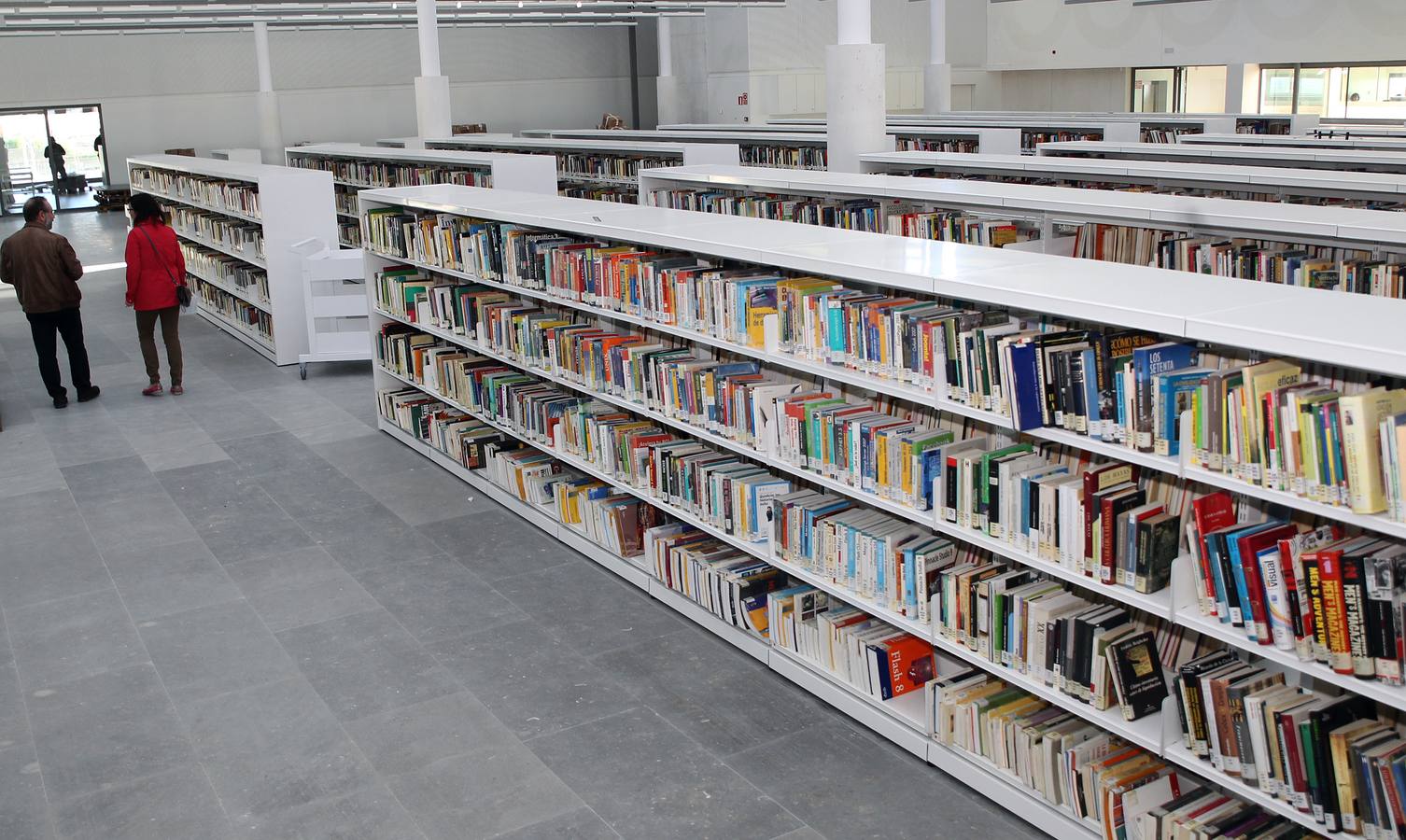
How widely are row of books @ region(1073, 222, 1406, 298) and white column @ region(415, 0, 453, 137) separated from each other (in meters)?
11.1

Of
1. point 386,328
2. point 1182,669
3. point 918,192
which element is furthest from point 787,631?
point 386,328

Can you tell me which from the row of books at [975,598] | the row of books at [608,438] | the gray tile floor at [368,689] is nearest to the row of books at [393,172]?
the row of books at [608,438]

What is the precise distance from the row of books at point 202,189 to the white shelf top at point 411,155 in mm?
1411

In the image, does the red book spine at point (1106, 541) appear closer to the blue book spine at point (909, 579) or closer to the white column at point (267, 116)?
the blue book spine at point (909, 579)

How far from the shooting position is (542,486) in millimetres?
6617

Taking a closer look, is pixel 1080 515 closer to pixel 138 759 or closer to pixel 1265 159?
pixel 138 759

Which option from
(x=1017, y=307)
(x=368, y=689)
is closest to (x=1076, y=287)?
(x=1017, y=307)

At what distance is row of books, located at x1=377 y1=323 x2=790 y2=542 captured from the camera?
5043 millimetres

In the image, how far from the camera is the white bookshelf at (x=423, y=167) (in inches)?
398

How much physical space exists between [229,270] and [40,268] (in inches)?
133

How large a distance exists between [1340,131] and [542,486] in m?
11.5

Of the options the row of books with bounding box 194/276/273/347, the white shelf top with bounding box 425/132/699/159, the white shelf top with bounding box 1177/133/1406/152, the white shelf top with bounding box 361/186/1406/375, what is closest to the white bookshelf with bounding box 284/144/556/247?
the white shelf top with bounding box 425/132/699/159

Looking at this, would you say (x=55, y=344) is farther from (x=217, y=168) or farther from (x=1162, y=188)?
(x=1162, y=188)

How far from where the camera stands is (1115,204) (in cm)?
598
